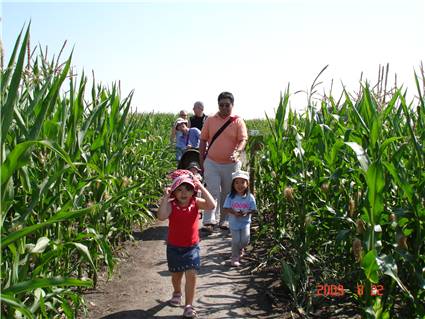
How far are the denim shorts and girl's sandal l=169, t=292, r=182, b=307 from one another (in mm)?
243

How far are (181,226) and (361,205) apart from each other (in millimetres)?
1388

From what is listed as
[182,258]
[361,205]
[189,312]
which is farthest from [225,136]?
[361,205]

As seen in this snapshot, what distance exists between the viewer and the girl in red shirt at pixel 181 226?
11.8ft

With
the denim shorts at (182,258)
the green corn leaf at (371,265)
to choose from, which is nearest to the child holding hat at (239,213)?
the denim shorts at (182,258)

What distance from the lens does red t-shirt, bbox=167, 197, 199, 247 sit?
363cm

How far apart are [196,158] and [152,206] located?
5.80ft

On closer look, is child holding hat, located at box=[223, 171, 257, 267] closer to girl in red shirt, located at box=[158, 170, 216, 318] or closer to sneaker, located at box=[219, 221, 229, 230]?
girl in red shirt, located at box=[158, 170, 216, 318]

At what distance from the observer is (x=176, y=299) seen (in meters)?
3.71

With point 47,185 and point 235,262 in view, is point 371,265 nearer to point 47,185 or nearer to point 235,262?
point 47,185

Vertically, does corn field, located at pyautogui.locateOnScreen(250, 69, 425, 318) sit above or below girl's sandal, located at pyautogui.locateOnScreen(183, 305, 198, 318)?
above

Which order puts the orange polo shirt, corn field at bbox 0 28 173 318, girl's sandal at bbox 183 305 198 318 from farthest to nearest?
the orange polo shirt < girl's sandal at bbox 183 305 198 318 < corn field at bbox 0 28 173 318

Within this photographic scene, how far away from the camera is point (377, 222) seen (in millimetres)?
2459

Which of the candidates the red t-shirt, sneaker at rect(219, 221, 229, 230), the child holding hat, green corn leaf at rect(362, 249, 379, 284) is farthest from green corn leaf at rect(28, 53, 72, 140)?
sneaker at rect(219, 221, 229, 230)

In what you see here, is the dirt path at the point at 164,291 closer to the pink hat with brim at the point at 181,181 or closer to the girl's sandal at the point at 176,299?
Answer: the girl's sandal at the point at 176,299
